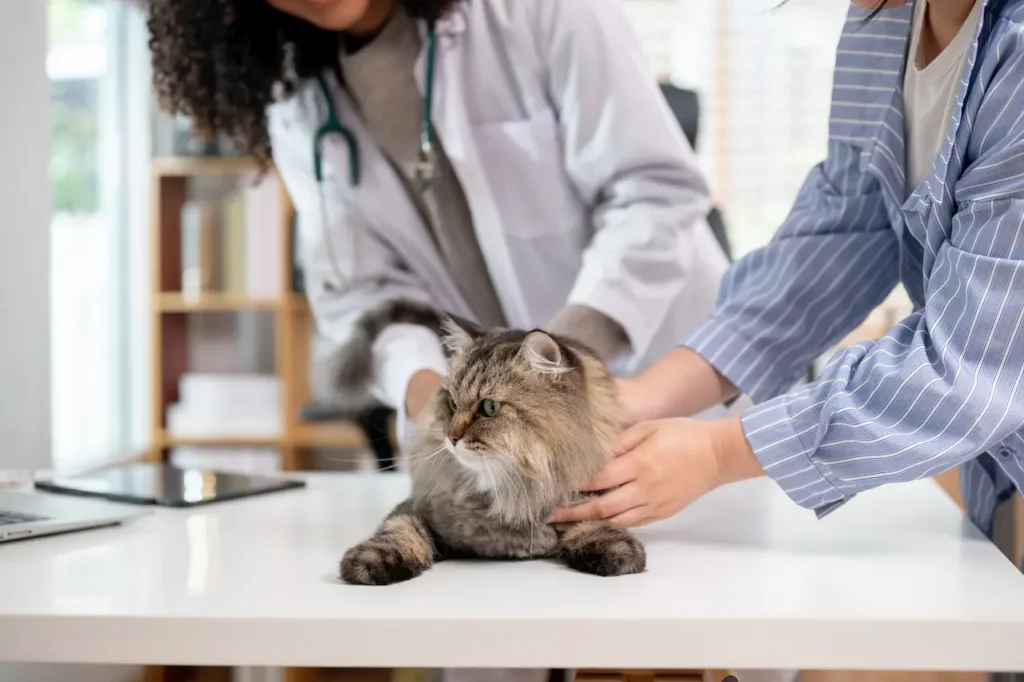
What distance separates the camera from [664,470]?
41.4 inches

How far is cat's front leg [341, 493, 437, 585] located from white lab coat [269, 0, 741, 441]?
0.56 meters

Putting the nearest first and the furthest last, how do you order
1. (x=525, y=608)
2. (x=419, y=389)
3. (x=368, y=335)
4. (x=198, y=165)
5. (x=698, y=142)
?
(x=525, y=608) < (x=419, y=389) < (x=368, y=335) < (x=698, y=142) < (x=198, y=165)

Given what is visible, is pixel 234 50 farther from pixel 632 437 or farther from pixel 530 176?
pixel 632 437

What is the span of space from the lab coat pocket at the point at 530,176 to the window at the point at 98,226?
206cm

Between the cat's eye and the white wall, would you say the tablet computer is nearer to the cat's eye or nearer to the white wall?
the white wall

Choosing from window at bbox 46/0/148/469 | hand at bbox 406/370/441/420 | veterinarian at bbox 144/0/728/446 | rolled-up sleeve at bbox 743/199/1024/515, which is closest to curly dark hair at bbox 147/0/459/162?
veterinarian at bbox 144/0/728/446

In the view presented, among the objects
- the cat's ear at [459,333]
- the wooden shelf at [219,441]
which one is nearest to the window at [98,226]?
the wooden shelf at [219,441]

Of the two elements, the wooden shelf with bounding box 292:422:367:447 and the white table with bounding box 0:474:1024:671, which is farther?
the wooden shelf with bounding box 292:422:367:447

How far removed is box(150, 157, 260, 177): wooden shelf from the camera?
3822 millimetres

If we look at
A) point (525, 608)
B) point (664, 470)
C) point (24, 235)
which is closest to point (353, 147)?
point (24, 235)

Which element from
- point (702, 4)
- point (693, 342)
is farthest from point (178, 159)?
point (693, 342)

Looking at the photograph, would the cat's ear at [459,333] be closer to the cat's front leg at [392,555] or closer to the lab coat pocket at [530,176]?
the cat's front leg at [392,555]

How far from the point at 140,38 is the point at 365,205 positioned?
2.74 metres

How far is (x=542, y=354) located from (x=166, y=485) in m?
0.70
